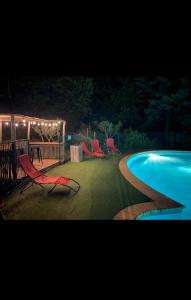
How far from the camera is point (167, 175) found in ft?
31.6

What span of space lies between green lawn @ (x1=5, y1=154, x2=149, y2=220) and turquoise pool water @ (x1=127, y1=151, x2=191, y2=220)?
0.69 meters

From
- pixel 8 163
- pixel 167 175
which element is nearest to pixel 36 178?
pixel 8 163

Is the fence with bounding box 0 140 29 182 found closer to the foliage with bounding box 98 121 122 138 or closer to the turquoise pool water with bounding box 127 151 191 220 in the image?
the turquoise pool water with bounding box 127 151 191 220

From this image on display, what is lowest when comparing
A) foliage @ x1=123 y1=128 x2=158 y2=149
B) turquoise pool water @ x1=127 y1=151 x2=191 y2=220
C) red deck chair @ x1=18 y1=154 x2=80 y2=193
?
turquoise pool water @ x1=127 y1=151 x2=191 y2=220

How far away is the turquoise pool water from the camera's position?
461 cm

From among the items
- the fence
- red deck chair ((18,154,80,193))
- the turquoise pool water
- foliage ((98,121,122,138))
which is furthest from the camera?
foliage ((98,121,122,138))

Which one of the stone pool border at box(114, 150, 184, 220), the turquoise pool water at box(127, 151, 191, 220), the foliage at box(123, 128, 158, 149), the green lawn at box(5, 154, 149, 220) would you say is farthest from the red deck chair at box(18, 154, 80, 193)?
the foliage at box(123, 128, 158, 149)

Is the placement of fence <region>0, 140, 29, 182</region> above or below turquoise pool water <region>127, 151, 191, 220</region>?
above

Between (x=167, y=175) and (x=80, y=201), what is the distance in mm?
5820

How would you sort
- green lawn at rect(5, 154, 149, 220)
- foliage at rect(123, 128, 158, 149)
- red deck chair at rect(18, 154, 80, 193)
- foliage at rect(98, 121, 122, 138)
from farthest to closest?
foliage at rect(123, 128, 158, 149) → foliage at rect(98, 121, 122, 138) → red deck chair at rect(18, 154, 80, 193) → green lawn at rect(5, 154, 149, 220)

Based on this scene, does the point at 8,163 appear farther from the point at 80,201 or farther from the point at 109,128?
the point at 109,128
